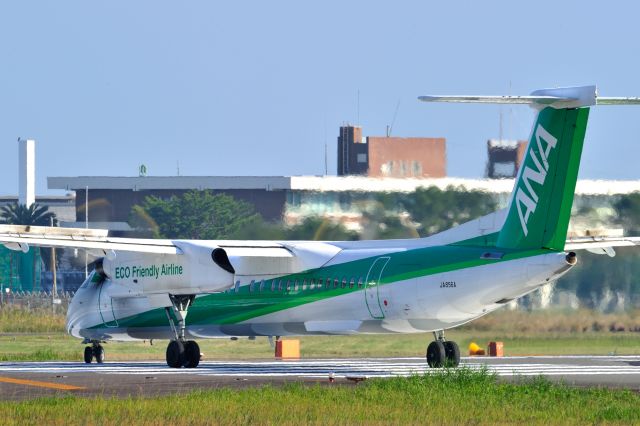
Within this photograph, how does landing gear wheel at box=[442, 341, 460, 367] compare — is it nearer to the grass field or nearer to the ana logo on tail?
the ana logo on tail

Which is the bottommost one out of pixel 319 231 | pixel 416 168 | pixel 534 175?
pixel 319 231

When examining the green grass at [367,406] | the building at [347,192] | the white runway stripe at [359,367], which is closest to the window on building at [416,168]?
the building at [347,192]

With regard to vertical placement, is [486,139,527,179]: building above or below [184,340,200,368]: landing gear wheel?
above

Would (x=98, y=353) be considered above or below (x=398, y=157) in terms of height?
below

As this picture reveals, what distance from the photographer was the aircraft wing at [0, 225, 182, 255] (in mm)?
34188

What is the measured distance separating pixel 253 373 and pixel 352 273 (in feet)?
11.3

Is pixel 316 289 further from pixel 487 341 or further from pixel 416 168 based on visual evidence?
pixel 487 341

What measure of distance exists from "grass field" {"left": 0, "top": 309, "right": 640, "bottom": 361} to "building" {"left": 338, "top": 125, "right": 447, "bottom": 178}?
522 centimetres

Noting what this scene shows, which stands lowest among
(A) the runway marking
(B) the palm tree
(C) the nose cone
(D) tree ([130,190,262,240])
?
(A) the runway marking

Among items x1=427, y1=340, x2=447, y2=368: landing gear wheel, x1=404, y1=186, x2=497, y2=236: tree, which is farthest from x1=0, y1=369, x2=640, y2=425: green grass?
x1=404, y1=186, x2=497, y2=236: tree

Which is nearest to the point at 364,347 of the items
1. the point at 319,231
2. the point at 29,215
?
the point at 319,231

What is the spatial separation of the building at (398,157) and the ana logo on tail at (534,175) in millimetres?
12404

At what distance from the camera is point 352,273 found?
33.9 m

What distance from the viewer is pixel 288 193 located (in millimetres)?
50812
